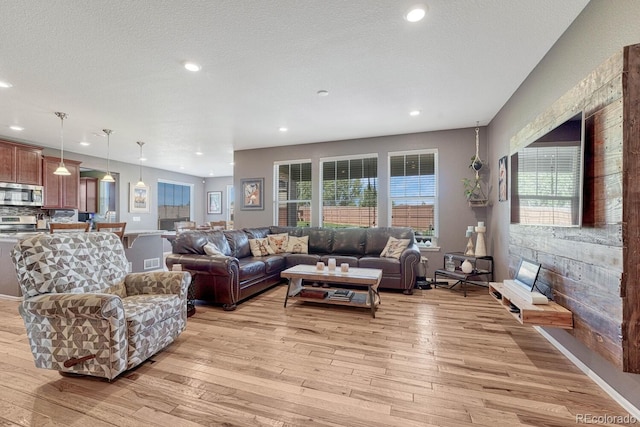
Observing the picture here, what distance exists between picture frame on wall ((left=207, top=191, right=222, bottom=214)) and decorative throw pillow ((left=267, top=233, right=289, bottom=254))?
6.06 meters

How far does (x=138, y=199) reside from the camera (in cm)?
800

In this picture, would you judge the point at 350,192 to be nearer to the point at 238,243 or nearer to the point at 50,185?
the point at 238,243

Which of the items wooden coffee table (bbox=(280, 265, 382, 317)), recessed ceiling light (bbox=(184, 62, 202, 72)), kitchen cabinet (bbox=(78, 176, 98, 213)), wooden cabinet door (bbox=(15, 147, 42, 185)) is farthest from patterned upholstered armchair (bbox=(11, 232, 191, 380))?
kitchen cabinet (bbox=(78, 176, 98, 213))

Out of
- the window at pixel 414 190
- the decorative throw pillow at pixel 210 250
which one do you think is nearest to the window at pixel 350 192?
the window at pixel 414 190

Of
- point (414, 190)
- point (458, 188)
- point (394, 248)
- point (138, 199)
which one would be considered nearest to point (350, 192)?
point (414, 190)

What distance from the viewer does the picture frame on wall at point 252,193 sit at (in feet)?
21.1

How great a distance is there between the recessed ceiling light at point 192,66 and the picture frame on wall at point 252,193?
3.64 m

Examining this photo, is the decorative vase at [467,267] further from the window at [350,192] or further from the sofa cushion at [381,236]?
the window at [350,192]

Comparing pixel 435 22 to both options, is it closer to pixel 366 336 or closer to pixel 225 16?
pixel 225 16

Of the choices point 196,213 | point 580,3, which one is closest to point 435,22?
point 580,3

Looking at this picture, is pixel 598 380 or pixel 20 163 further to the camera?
pixel 20 163

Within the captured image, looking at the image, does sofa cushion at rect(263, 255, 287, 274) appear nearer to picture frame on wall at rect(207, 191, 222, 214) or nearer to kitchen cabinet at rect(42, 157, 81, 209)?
kitchen cabinet at rect(42, 157, 81, 209)

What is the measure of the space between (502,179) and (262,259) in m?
3.66

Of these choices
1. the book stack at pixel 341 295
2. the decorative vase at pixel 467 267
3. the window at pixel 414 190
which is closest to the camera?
the book stack at pixel 341 295
